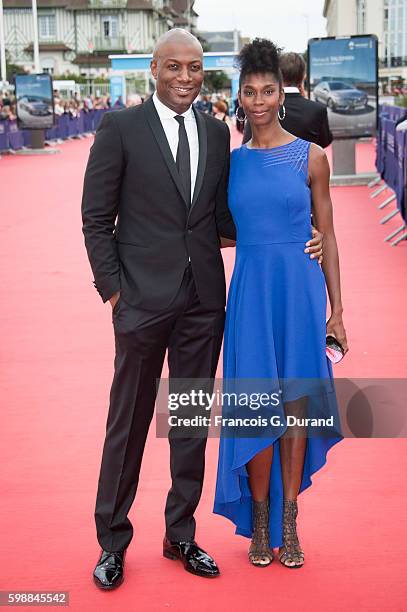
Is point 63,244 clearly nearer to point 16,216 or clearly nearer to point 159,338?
point 16,216

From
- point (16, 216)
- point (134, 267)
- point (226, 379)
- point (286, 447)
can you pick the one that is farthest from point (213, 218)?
point (16, 216)

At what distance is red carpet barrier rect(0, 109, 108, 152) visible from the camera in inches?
1262

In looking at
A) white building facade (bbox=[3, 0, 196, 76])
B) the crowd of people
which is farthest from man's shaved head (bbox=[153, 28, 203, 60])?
white building facade (bbox=[3, 0, 196, 76])

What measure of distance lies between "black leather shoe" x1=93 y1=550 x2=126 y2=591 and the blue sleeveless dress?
18.2 inches

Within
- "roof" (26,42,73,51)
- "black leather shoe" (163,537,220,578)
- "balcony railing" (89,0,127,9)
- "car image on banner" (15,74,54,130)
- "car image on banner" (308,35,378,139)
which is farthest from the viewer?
"balcony railing" (89,0,127,9)

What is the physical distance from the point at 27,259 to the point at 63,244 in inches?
49.8

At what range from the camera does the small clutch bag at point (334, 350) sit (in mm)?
3918

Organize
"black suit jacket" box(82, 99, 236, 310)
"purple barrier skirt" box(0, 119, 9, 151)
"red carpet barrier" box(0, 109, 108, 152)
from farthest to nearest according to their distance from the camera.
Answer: "red carpet barrier" box(0, 109, 108, 152)
"purple barrier skirt" box(0, 119, 9, 151)
"black suit jacket" box(82, 99, 236, 310)

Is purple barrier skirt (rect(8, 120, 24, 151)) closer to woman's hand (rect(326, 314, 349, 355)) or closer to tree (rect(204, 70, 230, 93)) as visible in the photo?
woman's hand (rect(326, 314, 349, 355))

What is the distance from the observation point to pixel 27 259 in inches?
477

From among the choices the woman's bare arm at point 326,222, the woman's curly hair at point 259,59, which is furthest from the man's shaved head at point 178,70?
the woman's bare arm at point 326,222

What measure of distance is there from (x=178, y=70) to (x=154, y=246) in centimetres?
62

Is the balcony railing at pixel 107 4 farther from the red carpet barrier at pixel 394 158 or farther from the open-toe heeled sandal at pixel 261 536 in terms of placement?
the open-toe heeled sandal at pixel 261 536

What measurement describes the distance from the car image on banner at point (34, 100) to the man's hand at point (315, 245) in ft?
90.4
